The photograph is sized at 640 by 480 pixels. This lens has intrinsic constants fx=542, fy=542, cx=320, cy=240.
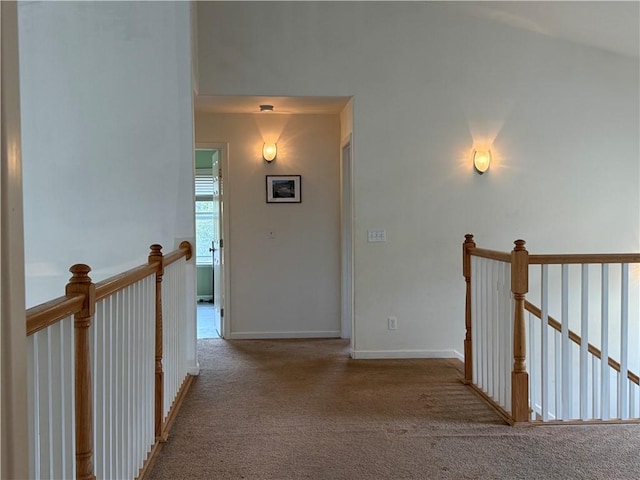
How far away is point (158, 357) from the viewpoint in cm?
290

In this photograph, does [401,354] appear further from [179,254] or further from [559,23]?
[559,23]

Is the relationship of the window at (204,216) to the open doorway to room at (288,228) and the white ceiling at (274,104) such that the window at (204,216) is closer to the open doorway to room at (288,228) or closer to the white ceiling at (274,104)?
the open doorway to room at (288,228)

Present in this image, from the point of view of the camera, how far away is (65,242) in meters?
4.05

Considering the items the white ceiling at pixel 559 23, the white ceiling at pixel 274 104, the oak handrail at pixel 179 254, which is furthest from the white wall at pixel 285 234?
the oak handrail at pixel 179 254

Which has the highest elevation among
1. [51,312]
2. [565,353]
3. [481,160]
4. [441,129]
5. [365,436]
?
[441,129]

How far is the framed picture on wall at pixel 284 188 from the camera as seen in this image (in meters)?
5.41

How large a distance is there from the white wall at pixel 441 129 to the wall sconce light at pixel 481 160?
0.08 meters

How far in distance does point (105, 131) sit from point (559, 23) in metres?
3.77

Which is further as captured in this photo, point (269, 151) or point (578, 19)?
point (269, 151)

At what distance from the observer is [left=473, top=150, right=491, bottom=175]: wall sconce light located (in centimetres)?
470

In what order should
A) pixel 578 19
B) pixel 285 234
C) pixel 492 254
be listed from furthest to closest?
pixel 285 234 → pixel 578 19 → pixel 492 254

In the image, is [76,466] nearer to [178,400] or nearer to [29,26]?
[178,400]

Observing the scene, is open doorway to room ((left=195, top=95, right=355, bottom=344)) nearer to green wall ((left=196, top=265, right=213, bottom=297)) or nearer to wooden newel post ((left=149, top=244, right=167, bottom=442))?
wooden newel post ((left=149, top=244, right=167, bottom=442))

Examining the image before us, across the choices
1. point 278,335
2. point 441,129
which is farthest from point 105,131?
point 441,129
